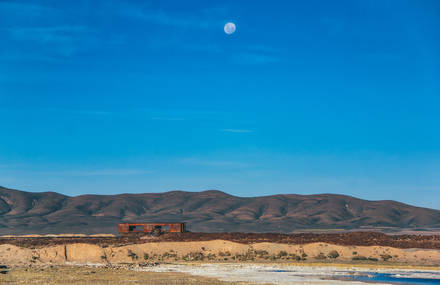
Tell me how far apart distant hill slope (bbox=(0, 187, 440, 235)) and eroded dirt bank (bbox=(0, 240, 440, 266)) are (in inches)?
2622

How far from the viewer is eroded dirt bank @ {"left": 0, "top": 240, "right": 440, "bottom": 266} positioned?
50469 millimetres

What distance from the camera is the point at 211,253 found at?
55.1m

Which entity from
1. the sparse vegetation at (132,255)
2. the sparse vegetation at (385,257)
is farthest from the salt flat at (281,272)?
the sparse vegetation at (385,257)

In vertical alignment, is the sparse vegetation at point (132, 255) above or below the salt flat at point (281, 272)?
above

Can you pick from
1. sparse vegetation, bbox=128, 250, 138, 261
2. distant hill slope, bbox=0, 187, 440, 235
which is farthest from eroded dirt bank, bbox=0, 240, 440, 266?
distant hill slope, bbox=0, 187, 440, 235

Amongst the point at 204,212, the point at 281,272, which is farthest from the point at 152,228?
the point at 204,212

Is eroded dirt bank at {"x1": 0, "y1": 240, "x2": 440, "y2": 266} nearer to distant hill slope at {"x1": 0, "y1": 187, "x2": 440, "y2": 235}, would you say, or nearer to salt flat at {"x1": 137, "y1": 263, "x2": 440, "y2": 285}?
salt flat at {"x1": 137, "y1": 263, "x2": 440, "y2": 285}

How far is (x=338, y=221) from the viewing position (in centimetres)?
14800

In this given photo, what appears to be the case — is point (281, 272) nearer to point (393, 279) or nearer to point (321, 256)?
point (393, 279)

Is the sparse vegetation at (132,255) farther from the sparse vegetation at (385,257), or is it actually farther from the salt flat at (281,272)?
the sparse vegetation at (385,257)

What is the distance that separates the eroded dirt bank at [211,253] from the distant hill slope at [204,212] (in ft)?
218

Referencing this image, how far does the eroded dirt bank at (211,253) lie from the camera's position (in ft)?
166

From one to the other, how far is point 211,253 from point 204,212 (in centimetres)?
10675

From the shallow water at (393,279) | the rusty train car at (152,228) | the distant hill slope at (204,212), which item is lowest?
the shallow water at (393,279)
